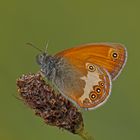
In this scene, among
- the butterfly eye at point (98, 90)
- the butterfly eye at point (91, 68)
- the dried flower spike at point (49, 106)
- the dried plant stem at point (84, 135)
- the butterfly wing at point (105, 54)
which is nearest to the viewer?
the dried plant stem at point (84, 135)

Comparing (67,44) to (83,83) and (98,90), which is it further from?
(98,90)

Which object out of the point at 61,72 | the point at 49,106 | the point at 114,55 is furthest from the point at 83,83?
the point at 49,106

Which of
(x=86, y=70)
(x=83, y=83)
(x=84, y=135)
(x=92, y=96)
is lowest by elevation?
(x=84, y=135)

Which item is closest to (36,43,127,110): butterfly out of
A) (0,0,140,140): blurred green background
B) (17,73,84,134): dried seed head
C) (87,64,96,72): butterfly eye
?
(87,64,96,72): butterfly eye

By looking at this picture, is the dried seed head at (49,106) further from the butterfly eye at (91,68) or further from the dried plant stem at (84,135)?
the butterfly eye at (91,68)

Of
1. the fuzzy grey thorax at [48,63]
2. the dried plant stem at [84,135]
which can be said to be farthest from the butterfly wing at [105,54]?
the dried plant stem at [84,135]

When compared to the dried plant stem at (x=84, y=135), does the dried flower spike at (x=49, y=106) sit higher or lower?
higher

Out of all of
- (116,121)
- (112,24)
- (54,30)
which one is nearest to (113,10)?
(112,24)

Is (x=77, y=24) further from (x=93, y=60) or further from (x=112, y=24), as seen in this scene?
(x=93, y=60)
